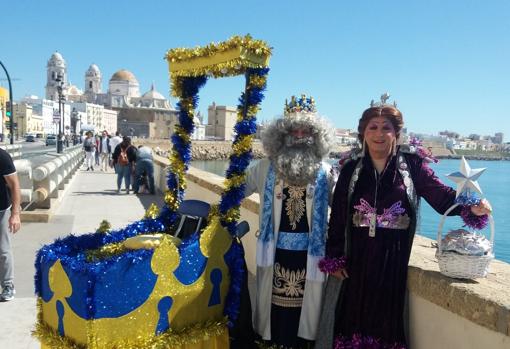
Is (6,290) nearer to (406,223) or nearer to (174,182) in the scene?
(174,182)

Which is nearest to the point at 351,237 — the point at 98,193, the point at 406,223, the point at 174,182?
the point at 406,223

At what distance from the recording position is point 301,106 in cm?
335

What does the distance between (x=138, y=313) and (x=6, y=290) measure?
89.7 inches

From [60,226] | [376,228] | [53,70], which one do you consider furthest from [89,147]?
[53,70]

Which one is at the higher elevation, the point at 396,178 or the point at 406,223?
the point at 396,178

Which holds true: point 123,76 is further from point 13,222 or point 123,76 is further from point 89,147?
point 13,222

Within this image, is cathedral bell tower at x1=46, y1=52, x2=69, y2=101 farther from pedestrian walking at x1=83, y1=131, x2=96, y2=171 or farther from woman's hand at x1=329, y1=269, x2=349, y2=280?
woman's hand at x1=329, y1=269, x2=349, y2=280

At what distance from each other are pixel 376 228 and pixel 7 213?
11.3ft

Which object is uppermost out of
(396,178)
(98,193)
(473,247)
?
(396,178)

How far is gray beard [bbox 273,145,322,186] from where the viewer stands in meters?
3.17

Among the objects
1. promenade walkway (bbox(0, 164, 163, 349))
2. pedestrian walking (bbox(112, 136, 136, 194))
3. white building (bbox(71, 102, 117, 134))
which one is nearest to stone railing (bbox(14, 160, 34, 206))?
promenade walkway (bbox(0, 164, 163, 349))

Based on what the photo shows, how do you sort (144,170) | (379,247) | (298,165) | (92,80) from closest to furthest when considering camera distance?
(379,247), (298,165), (144,170), (92,80)

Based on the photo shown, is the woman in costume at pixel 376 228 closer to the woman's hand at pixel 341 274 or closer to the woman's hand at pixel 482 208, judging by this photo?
the woman's hand at pixel 341 274

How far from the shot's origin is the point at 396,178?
2781 millimetres
